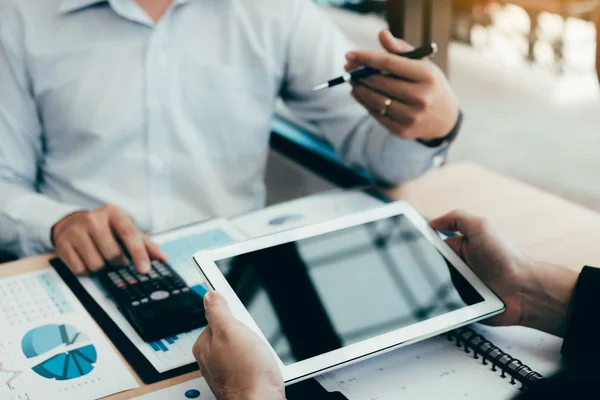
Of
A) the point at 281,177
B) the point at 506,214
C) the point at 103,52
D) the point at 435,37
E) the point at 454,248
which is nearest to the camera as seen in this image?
the point at 454,248

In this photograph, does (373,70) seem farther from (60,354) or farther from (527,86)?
(527,86)

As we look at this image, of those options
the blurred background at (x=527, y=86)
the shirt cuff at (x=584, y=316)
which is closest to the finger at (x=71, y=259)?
the shirt cuff at (x=584, y=316)

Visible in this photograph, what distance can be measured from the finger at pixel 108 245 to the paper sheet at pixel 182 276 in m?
0.04

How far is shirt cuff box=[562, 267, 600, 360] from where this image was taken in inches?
28.7

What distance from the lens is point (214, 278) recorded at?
2.39 ft

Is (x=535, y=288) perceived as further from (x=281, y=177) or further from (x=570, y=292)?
(x=281, y=177)

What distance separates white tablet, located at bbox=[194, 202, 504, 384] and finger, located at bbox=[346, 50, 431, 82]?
0.23 metres

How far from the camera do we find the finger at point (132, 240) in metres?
0.90

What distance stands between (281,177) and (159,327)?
1078mm

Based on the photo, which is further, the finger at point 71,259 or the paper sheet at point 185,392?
the finger at point 71,259

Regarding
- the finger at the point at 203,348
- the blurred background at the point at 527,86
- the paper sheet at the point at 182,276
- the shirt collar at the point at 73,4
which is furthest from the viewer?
the blurred background at the point at 527,86

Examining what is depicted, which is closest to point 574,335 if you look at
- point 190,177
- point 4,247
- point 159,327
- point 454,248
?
point 454,248

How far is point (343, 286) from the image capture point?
2.55 ft

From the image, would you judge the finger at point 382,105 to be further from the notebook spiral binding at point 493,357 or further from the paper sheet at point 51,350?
the paper sheet at point 51,350
